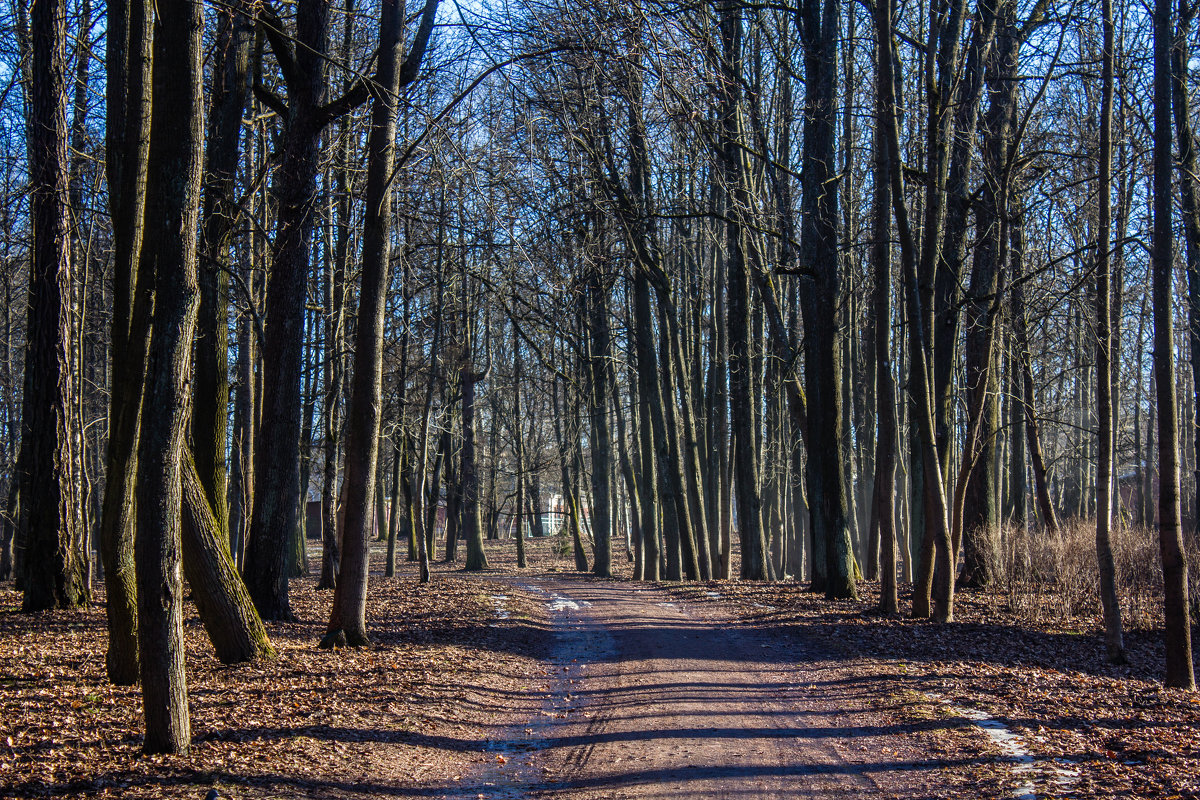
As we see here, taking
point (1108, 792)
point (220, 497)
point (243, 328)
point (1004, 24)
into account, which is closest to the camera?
point (1108, 792)

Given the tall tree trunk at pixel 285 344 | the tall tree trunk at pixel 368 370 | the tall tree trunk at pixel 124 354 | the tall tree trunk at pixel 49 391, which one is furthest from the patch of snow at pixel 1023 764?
the tall tree trunk at pixel 49 391

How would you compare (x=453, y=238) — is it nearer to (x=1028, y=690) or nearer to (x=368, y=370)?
(x=368, y=370)

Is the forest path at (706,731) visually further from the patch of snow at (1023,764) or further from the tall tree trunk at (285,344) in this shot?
the tall tree trunk at (285,344)

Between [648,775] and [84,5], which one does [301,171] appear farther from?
[648,775]

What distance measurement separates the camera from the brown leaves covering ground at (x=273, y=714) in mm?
4852

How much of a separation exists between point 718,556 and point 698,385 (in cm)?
514

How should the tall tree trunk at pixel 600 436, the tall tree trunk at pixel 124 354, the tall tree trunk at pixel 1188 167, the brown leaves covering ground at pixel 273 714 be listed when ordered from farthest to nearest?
the tall tree trunk at pixel 600 436
the tall tree trunk at pixel 1188 167
the tall tree trunk at pixel 124 354
the brown leaves covering ground at pixel 273 714

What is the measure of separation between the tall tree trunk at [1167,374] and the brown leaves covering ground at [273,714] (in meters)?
6.61

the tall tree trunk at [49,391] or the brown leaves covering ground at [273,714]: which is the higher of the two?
the tall tree trunk at [49,391]

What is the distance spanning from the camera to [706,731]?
6.26 m

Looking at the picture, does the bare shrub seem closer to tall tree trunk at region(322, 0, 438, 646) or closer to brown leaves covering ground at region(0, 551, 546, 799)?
brown leaves covering ground at region(0, 551, 546, 799)

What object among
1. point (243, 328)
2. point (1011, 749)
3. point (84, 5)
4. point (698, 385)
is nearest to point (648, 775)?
point (1011, 749)

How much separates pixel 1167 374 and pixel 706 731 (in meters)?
6.05

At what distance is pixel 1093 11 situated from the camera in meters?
10.6
